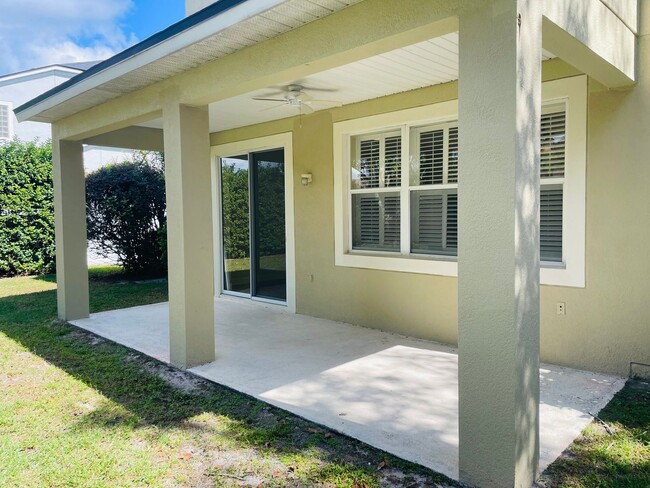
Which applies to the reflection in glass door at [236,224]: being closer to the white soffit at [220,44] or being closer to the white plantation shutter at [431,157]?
the white soffit at [220,44]

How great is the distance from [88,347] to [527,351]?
5.30m

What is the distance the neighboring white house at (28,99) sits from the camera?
17750 mm

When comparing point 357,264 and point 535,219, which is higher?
point 535,219

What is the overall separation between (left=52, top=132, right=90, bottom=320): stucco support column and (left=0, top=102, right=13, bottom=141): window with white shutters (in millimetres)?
13167

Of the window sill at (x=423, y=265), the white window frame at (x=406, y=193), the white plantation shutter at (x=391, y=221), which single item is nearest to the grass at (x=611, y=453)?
the window sill at (x=423, y=265)

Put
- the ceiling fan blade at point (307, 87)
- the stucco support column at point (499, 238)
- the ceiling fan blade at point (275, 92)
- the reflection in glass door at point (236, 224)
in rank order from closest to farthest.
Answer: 1. the stucco support column at point (499, 238)
2. the ceiling fan blade at point (307, 87)
3. the ceiling fan blade at point (275, 92)
4. the reflection in glass door at point (236, 224)

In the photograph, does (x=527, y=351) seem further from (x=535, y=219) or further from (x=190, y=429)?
(x=190, y=429)

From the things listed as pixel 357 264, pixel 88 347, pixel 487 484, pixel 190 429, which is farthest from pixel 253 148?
pixel 487 484

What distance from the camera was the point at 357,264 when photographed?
6875 mm

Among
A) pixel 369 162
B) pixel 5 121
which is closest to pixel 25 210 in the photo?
pixel 5 121

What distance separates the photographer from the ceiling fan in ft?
19.0

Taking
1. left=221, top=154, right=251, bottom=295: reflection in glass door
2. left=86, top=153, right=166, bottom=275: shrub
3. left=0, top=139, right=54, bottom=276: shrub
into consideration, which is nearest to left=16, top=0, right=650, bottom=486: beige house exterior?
left=221, top=154, right=251, bottom=295: reflection in glass door

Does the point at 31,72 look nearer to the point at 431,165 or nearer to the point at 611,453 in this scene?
the point at 431,165

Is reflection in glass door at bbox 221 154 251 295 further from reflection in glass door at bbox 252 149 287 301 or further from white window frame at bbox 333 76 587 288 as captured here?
white window frame at bbox 333 76 587 288
